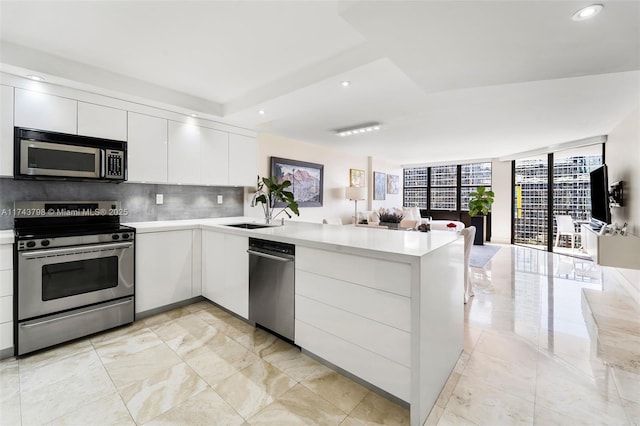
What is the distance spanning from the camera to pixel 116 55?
2350 millimetres

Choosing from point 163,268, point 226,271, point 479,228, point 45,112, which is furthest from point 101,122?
point 479,228

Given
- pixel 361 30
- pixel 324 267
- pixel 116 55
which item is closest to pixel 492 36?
pixel 361 30

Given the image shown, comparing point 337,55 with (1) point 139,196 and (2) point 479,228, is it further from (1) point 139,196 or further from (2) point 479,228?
(2) point 479,228

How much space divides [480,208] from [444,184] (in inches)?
61.7

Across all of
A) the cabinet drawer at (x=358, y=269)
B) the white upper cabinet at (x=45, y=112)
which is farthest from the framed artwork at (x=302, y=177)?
the cabinet drawer at (x=358, y=269)

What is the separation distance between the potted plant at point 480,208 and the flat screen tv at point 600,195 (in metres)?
2.82

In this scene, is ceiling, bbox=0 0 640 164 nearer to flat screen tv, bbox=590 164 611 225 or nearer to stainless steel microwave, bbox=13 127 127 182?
stainless steel microwave, bbox=13 127 127 182

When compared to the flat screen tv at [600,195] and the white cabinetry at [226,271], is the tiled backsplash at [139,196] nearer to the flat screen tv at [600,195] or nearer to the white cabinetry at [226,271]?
the white cabinetry at [226,271]

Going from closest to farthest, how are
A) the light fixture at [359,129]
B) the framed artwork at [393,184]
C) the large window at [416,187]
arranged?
1. the light fixture at [359,129]
2. the framed artwork at [393,184]
3. the large window at [416,187]

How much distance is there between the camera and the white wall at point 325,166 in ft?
15.5

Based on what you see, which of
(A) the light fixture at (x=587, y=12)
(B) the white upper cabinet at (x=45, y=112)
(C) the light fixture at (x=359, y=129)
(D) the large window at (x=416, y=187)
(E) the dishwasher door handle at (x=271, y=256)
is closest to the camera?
(A) the light fixture at (x=587, y=12)

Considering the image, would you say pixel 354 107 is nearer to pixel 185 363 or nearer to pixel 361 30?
pixel 361 30

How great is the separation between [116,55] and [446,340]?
332cm

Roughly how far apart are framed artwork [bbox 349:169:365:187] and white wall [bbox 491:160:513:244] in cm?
359
